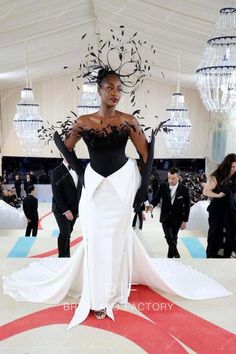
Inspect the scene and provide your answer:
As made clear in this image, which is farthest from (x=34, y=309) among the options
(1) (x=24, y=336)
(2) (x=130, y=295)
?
(2) (x=130, y=295)

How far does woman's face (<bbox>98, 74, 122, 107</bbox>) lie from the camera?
Result: 2381mm

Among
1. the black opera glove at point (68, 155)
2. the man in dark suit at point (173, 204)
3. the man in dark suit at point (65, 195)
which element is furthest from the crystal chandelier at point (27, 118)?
the black opera glove at point (68, 155)

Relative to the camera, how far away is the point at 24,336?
7.42ft

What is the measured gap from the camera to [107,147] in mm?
2441

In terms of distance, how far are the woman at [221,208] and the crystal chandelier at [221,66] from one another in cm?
88

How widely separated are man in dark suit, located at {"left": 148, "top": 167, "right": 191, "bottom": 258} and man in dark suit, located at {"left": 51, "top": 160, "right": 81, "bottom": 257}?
36.3 inches

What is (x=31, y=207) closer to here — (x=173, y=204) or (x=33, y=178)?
(x=173, y=204)

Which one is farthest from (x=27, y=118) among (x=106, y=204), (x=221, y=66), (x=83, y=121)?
(x=106, y=204)

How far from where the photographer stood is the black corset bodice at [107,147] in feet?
7.91

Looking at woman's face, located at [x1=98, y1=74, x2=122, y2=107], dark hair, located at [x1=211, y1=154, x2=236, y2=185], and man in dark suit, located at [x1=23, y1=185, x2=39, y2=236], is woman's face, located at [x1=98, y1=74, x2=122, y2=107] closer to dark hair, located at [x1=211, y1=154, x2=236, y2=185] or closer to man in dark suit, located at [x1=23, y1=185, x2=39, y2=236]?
dark hair, located at [x1=211, y1=154, x2=236, y2=185]

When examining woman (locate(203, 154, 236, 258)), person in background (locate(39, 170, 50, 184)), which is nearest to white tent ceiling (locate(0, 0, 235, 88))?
woman (locate(203, 154, 236, 258))

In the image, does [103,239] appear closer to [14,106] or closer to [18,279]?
[18,279]

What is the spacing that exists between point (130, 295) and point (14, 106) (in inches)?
440

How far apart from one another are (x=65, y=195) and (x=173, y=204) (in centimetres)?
131
